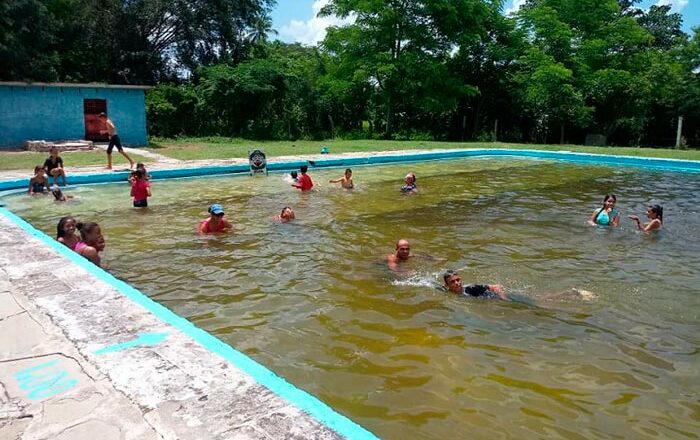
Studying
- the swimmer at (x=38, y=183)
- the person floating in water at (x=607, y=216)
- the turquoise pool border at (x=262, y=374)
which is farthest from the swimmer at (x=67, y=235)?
the person floating in water at (x=607, y=216)

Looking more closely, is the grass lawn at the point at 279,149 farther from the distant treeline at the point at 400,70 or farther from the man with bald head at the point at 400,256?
the man with bald head at the point at 400,256

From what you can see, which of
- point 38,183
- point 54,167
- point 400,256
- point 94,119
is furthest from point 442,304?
point 94,119

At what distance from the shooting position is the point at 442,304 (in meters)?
6.70

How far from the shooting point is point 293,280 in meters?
7.63

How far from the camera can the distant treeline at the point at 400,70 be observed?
104ft

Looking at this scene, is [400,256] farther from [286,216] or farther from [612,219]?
[612,219]

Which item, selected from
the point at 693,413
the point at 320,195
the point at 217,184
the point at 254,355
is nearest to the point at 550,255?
the point at 693,413

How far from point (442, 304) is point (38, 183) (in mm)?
11272

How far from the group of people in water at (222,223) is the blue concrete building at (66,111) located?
10.5 meters

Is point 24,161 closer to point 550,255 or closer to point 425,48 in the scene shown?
point 550,255

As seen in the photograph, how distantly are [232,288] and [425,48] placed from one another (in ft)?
95.2

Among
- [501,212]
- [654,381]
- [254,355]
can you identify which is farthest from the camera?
[501,212]

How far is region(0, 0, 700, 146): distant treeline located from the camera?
31797 millimetres

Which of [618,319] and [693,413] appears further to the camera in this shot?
[618,319]
